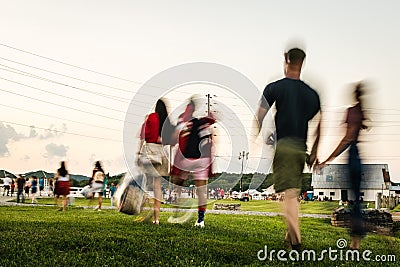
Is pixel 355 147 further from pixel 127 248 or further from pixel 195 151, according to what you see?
pixel 127 248

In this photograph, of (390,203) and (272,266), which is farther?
(390,203)

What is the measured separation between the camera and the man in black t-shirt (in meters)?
5.70

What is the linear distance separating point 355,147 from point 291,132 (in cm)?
99

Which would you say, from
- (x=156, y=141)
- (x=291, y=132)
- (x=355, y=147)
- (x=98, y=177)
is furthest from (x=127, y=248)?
(x=98, y=177)

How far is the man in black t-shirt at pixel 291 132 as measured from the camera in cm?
570

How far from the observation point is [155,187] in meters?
8.63

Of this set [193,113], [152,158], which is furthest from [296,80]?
[152,158]

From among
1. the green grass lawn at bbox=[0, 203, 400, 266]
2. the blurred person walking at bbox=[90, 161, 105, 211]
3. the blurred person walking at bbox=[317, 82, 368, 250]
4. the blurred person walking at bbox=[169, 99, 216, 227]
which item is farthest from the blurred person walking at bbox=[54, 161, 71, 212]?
the blurred person walking at bbox=[317, 82, 368, 250]

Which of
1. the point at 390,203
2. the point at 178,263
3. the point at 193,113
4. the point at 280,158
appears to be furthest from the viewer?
the point at 390,203

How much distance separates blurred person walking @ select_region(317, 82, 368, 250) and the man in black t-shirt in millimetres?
490

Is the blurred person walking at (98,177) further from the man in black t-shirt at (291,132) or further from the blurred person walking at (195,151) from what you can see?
the man in black t-shirt at (291,132)

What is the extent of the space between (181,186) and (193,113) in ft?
4.15

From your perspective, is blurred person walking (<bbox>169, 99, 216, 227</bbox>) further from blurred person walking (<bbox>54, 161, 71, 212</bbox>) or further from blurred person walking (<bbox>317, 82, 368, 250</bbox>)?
blurred person walking (<bbox>54, 161, 71, 212</bbox>)

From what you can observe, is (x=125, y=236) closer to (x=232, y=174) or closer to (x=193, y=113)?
(x=232, y=174)
